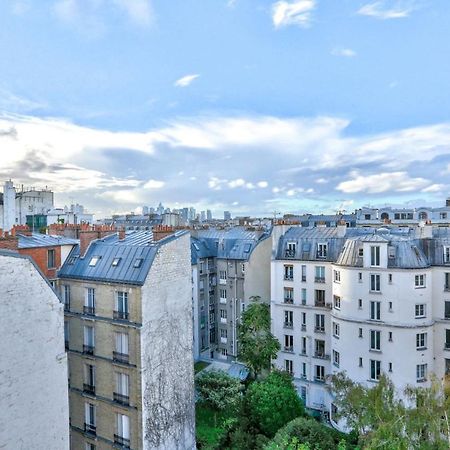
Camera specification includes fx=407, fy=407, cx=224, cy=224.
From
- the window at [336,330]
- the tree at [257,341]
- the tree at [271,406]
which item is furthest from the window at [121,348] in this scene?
the window at [336,330]

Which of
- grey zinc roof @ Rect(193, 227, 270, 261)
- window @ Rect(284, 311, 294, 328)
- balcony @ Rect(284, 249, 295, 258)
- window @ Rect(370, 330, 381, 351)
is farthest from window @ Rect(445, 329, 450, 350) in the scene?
grey zinc roof @ Rect(193, 227, 270, 261)

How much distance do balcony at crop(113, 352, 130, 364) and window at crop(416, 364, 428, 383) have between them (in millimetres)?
23347

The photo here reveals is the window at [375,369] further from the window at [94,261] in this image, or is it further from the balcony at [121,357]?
the window at [94,261]

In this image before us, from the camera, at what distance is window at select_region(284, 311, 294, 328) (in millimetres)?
42494

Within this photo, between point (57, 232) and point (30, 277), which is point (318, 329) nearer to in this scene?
point (57, 232)

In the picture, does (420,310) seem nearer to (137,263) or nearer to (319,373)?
(319,373)

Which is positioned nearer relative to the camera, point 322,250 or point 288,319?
point 322,250

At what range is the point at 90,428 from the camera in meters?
27.9

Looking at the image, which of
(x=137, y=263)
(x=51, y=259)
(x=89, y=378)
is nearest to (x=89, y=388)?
(x=89, y=378)

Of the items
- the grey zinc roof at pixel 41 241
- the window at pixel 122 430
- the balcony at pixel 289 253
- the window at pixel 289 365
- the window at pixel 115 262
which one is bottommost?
the window at pixel 289 365

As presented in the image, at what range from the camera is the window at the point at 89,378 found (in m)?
28.0

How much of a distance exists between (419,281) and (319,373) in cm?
1369

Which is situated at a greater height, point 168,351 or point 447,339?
point 168,351

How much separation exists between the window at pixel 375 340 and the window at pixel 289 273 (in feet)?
33.9
